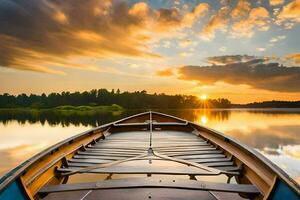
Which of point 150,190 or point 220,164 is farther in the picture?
point 220,164

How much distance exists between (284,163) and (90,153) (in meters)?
10.2

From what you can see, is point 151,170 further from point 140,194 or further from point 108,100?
point 108,100

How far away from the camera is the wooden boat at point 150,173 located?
2896mm

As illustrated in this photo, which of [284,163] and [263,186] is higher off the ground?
[263,186]

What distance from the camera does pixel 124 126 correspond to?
31.0ft

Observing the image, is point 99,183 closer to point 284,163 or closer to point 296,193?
point 296,193

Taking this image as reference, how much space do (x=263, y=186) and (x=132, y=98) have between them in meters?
102

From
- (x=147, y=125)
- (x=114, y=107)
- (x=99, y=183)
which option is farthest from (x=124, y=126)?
(x=114, y=107)

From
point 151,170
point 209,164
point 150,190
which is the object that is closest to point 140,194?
point 150,190

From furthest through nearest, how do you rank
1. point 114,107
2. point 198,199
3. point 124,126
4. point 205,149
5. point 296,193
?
point 114,107 → point 124,126 → point 205,149 → point 198,199 → point 296,193

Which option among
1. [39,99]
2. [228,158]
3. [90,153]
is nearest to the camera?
[228,158]

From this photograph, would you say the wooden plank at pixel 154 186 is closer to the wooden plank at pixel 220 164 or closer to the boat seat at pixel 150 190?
the boat seat at pixel 150 190

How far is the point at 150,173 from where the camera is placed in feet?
11.7

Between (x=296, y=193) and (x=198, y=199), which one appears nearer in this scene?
(x=296, y=193)
